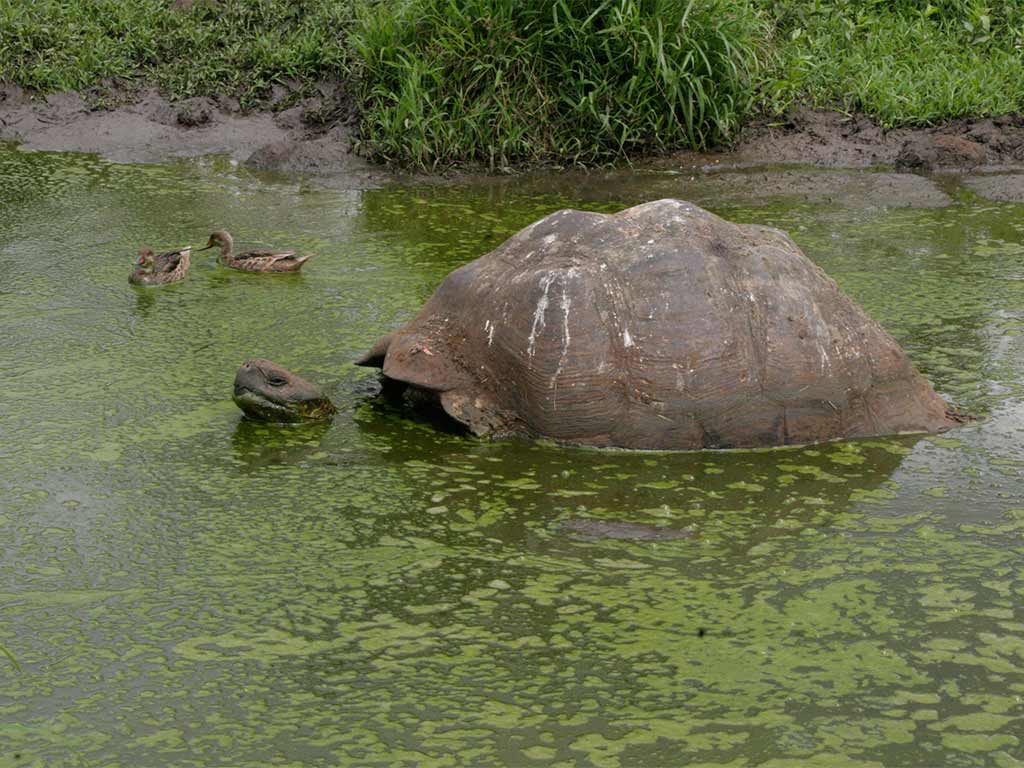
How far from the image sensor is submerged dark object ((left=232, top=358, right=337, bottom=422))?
5.19 m

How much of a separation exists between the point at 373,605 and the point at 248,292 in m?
3.19

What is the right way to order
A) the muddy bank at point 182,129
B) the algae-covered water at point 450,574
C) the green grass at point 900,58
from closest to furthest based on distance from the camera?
the algae-covered water at point 450,574 < the muddy bank at point 182,129 < the green grass at point 900,58

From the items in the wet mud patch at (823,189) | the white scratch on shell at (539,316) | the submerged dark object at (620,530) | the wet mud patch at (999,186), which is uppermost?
the white scratch on shell at (539,316)

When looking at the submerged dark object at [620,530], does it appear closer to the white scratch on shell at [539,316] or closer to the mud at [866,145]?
the white scratch on shell at [539,316]

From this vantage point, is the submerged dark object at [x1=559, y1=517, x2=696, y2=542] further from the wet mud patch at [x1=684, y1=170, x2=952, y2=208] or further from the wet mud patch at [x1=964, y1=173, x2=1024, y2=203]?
the wet mud patch at [x1=964, y1=173, x2=1024, y2=203]

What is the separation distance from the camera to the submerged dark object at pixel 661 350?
16.4 ft

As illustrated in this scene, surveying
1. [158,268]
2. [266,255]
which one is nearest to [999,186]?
[266,255]

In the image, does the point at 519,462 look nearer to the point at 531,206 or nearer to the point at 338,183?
the point at 531,206

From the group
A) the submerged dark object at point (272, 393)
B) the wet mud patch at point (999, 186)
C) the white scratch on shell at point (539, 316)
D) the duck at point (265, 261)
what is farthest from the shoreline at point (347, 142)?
the white scratch on shell at point (539, 316)

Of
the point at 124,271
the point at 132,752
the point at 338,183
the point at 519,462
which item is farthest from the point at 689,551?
the point at 338,183

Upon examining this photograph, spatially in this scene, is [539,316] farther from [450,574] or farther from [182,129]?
[182,129]

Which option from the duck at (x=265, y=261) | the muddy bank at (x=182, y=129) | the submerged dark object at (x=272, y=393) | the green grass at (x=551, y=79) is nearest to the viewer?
the submerged dark object at (x=272, y=393)

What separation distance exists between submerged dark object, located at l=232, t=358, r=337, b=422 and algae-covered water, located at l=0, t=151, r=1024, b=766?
0.07 meters

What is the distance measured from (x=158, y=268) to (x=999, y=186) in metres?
4.89
